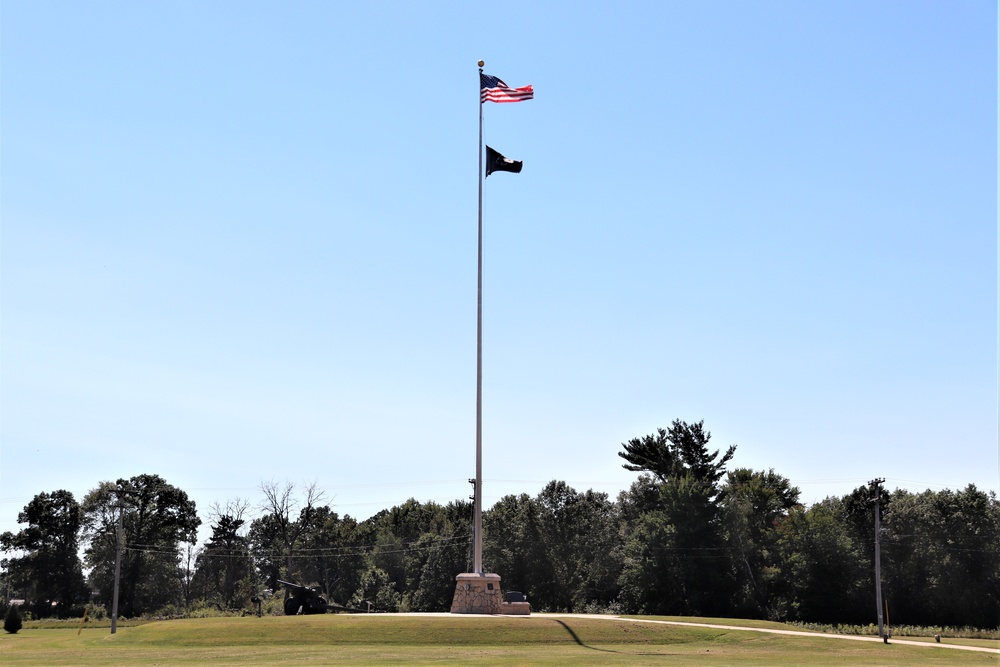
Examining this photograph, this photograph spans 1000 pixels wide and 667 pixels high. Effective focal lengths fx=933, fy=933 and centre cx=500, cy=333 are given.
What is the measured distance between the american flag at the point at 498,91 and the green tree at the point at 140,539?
207ft

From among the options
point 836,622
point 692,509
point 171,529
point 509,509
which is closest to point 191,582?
point 171,529

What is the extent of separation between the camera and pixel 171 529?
9456 centimetres

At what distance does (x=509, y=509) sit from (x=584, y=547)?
11.2m

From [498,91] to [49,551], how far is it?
71595 millimetres

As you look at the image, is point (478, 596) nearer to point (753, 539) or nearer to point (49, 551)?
point (753, 539)

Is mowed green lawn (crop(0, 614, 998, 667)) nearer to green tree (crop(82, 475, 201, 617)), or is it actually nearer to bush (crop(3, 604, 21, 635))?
bush (crop(3, 604, 21, 635))

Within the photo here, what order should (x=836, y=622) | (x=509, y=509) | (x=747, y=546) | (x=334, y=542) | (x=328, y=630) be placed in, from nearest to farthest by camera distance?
1. (x=328, y=630)
2. (x=836, y=622)
3. (x=747, y=546)
4. (x=509, y=509)
5. (x=334, y=542)

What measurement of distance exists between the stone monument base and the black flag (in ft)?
63.0

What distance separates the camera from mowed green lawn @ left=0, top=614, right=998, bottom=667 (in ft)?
99.0

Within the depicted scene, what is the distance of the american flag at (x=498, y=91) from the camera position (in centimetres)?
4441

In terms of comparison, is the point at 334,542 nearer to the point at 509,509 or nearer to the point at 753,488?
the point at 509,509

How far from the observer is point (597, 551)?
90125 millimetres

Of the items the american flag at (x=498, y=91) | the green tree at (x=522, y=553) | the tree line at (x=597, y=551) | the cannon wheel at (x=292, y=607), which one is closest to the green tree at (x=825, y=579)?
the tree line at (x=597, y=551)

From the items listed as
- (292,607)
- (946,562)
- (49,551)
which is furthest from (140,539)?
(946,562)
